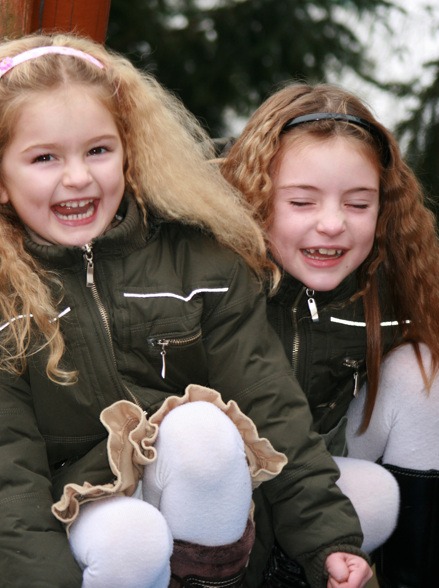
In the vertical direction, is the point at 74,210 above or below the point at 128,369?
above

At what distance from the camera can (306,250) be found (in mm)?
2055

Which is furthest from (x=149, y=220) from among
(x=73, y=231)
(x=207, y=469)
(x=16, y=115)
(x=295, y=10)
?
(x=295, y=10)

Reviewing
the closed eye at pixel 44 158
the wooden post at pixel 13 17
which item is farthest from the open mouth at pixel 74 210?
the wooden post at pixel 13 17

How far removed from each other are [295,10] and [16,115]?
66.7 inches

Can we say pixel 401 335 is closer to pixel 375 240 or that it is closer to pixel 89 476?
pixel 375 240

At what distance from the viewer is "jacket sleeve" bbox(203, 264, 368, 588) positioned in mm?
1720

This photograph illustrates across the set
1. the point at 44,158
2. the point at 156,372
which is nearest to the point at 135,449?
the point at 156,372

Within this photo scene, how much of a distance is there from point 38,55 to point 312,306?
2.87ft

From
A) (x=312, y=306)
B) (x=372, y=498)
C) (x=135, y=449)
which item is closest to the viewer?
Answer: (x=135, y=449)

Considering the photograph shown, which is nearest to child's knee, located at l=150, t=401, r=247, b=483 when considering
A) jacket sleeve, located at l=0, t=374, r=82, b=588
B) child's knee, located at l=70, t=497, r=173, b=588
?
child's knee, located at l=70, t=497, r=173, b=588

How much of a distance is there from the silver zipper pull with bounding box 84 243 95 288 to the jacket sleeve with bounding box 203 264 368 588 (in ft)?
0.95

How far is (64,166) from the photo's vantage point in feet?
5.84

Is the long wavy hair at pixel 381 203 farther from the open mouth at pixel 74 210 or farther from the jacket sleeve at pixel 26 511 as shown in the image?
the jacket sleeve at pixel 26 511

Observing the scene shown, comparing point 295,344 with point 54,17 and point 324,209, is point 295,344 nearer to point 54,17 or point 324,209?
point 324,209
